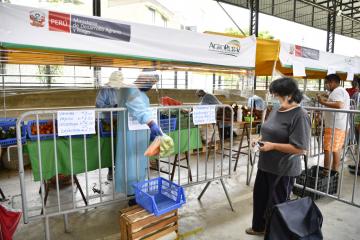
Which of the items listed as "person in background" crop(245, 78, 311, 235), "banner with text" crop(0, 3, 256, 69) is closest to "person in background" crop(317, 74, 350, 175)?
"banner with text" crop(0, 3, 256, 69)

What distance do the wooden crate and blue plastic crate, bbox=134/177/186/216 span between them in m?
0.07

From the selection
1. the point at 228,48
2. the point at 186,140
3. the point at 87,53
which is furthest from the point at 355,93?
the point at 87,53

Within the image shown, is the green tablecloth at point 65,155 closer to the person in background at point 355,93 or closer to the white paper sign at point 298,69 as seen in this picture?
the white paper sign at point 298,69

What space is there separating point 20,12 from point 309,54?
4391 mm

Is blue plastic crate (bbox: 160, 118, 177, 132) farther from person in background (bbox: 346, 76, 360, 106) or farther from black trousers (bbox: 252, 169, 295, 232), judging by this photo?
person in background (bbox: 346, 76, 360, 106)

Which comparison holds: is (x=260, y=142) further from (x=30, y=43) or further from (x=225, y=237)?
(x=30, y=43)

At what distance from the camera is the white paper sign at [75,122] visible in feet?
6.44

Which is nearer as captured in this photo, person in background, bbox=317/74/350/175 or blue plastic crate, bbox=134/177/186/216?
blue plastic crate, bbox=134/177/186/216

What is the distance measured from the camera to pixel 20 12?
193cm

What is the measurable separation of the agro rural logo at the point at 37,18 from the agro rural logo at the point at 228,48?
1.88m

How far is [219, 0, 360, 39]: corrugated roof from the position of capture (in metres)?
8.70

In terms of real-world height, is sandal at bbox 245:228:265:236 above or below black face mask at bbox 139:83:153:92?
below

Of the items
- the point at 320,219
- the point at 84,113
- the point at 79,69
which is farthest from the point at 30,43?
the point at 320,219

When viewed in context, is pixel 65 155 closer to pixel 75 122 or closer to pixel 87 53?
pixel 75 122
